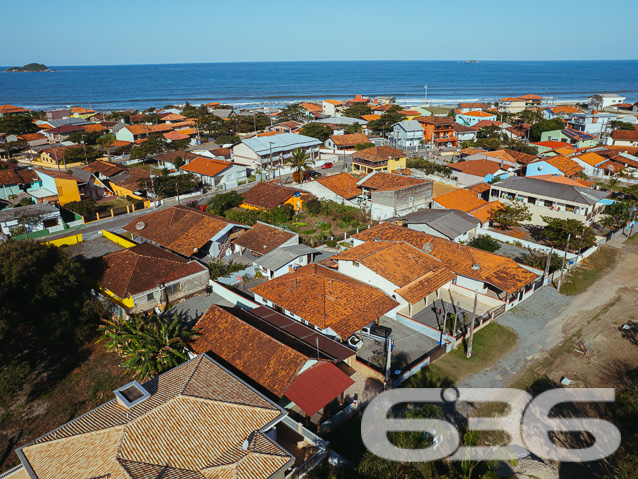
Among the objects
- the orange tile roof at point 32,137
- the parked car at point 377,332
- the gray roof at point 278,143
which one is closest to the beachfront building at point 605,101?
the gray roof at point 278,143

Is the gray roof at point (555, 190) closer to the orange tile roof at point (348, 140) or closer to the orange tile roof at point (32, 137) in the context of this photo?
the orange tile roof at point (348, 140)

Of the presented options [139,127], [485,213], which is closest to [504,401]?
[485,213]

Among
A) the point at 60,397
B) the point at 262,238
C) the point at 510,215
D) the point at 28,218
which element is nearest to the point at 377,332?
the point at 262,238

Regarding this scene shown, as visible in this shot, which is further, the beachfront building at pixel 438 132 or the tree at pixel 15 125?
the tree at pixel 15 125

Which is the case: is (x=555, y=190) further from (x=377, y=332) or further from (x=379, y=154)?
(x=377, y=332)

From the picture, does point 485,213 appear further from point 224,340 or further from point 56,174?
point 56,174

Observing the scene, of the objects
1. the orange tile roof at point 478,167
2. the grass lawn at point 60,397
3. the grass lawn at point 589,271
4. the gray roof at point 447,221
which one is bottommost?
the grass lawn at point 60,397
